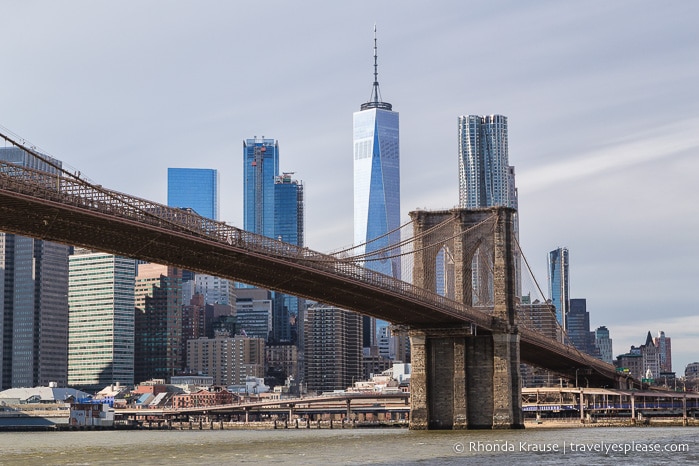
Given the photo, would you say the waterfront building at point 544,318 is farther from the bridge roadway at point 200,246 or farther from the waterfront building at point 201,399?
the waterfront building at point 201,399

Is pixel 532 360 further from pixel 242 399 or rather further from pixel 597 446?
pixel 242 399

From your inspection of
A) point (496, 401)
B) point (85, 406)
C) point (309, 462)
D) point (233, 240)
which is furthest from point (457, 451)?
point (85, 406)

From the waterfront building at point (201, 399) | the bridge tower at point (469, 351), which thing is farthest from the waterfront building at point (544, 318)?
the waterfront building at point (201, 399)

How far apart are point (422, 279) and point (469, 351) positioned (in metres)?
5.50

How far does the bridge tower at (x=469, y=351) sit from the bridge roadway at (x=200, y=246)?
3.79 feet

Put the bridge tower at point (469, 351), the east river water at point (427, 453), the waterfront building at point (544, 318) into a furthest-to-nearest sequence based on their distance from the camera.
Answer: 1. the waterfront building at point (544, 318)
2. the bridge tower at point (469, 351)
3. the east river water at point (427, 453)

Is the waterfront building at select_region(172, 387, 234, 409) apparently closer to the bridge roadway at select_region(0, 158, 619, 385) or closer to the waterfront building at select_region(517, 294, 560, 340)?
the waterfront building at select_region(517, 294, 560, 340)

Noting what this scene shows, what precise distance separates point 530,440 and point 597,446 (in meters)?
5.74

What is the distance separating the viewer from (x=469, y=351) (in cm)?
7862

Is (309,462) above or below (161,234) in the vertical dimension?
below

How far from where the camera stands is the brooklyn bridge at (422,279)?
5456 centimetres

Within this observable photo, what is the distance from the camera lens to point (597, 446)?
57.3 meters

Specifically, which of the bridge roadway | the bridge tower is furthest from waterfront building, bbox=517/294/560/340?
the bridge roadway

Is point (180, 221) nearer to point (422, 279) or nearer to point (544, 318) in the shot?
point (422, 279)
